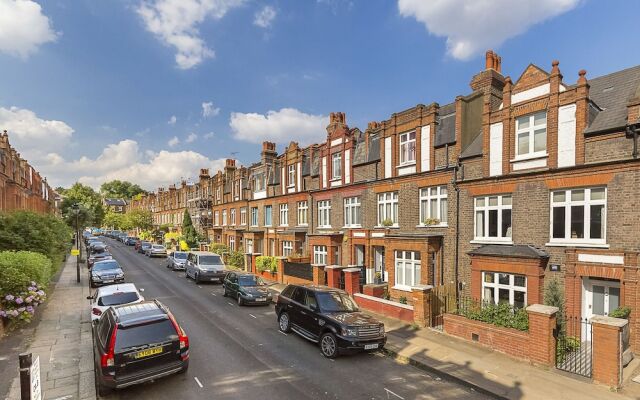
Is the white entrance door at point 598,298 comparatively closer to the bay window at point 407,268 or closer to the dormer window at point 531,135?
the dormer window at point 531,135

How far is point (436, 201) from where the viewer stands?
55.2 feet

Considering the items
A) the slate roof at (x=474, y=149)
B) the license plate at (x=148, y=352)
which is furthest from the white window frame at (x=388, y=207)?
the license plate at (x=148, y=352)

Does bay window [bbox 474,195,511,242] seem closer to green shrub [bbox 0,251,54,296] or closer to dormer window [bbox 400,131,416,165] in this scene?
dormer window [bbox 400,131,416,165]

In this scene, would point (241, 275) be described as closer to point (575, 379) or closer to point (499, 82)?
point (575, 379)

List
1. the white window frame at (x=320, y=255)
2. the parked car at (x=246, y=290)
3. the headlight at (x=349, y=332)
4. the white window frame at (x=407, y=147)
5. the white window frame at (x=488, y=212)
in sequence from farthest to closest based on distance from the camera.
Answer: the white window frame at (x=320, y=255)
the white window frame at (x=407, y=147)
the parked car at (x=246, y=290)
the white window frame at (x=488, y=212)
the headlight at (x=349, y=332)

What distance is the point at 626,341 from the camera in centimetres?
1011

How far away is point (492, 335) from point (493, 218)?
17.5 feet

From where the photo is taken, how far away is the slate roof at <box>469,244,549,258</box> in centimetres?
1252

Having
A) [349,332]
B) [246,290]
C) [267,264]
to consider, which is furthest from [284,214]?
[349,332]

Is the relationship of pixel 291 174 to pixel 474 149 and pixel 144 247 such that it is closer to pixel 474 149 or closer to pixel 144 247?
pixel 474 149

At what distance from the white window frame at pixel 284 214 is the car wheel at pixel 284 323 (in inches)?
625

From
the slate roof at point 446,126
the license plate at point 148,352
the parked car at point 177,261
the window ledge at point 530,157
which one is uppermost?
the slate roof at point 446,126

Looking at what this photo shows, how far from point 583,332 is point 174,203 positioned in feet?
204

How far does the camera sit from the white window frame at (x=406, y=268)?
55.2 ft
